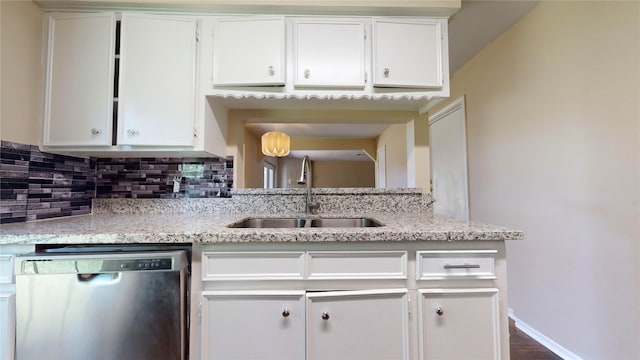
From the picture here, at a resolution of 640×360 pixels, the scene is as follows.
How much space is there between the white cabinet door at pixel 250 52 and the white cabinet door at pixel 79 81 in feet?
1.82

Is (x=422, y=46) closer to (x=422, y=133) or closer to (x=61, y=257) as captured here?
(x=422, y=133)

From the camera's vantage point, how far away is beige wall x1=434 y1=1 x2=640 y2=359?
1.33 m

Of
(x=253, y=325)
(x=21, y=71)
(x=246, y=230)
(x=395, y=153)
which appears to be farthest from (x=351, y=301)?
(x=21, y=71)

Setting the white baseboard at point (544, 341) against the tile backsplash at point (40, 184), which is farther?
the white baseboard at point (544, 341)

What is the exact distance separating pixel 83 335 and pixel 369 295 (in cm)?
106

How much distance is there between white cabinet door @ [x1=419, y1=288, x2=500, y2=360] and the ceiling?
3.85 feet

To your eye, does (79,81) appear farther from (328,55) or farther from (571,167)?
(571,167)

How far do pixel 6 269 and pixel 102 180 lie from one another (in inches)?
29.8

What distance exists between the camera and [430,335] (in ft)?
3.34

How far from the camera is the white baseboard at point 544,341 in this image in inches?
64.0

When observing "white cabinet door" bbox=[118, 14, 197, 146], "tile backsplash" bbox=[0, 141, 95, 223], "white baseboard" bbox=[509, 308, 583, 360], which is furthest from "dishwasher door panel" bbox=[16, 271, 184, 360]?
"white baseboard" bbox=[509, 308, 583, 360]

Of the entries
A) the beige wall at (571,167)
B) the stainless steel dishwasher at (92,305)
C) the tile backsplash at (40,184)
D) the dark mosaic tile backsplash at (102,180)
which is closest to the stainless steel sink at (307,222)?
the dark mosaic tile backsplash at (102,180)

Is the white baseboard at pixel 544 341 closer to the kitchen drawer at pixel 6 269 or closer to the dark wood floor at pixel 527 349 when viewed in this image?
the dark wood floor at pixel 527 349

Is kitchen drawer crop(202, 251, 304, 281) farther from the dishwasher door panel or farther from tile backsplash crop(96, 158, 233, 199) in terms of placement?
tile backsplash crop(96, 158, 233, 199)
